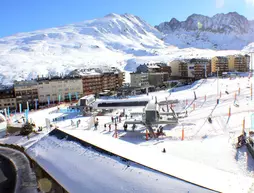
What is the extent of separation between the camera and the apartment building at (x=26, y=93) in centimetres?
6706

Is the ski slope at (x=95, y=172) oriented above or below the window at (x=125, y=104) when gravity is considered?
above

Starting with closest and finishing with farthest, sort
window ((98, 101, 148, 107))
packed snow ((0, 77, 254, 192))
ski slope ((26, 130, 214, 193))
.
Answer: ski slope ((26, 130, 214, 193)), packed snow ((0, 77, 254, 192)), window ((98, 101, 148, 107))

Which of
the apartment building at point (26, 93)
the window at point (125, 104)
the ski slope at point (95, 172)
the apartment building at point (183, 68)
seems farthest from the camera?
the apartment building at point (183, 68)

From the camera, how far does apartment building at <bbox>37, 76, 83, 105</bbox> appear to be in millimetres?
71375

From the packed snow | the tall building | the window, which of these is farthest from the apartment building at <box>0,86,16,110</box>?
the tall building

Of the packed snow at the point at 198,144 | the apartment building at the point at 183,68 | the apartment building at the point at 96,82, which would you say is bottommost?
the packed snow at the point at 198,144

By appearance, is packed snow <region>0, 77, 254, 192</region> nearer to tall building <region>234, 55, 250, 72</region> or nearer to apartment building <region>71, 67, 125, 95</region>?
apartment building <region>71, 67, 125, 95</region>

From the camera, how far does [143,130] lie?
1120 inches

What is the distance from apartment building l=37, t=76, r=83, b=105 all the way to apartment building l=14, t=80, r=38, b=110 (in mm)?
1481

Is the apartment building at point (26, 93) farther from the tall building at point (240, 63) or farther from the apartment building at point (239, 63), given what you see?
the tall building at point (240, 63)

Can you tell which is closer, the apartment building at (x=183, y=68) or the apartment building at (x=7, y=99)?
the apartment building at (x=7, y=99)

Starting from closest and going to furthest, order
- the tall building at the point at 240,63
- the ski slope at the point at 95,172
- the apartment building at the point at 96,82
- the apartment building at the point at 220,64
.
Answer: the ski slope at the point at 95,172 → the apartment building at the point at 96,82 → the apartment building at the point at 220,64 → the tall building at the point at 240,63

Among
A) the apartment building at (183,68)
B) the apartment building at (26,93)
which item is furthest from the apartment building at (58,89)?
the apartment building at (183,68)

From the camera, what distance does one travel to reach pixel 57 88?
73.2 metres
